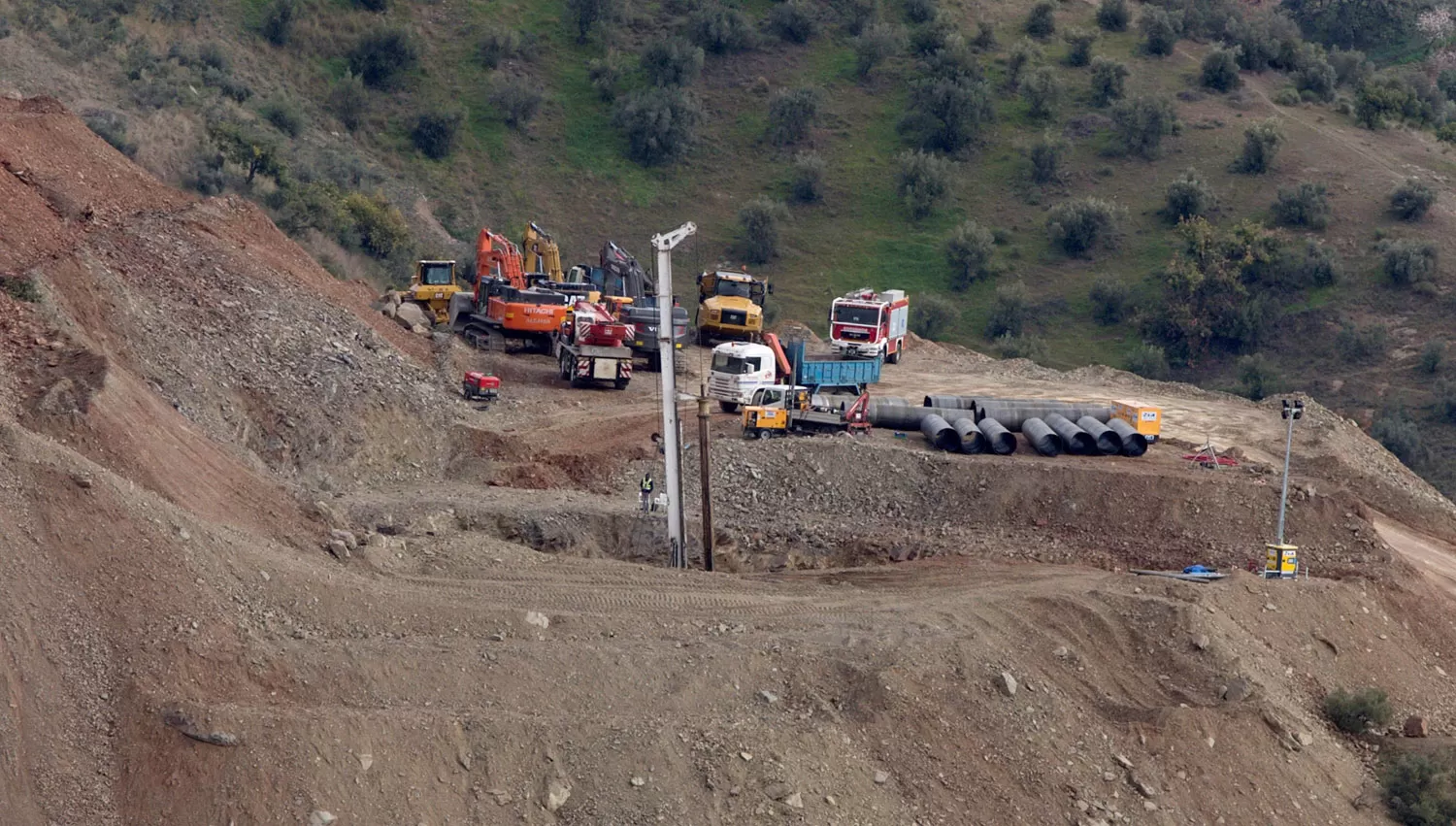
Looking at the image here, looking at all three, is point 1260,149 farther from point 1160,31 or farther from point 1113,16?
point 1113,16

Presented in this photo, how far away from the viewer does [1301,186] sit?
55.8 meters

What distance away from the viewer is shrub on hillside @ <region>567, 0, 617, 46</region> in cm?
6812

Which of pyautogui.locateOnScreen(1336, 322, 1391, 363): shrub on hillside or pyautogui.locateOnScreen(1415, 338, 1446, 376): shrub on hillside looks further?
pyautogui.locateOnScreen(1336, 322, 1391, 363): shrub on hillside

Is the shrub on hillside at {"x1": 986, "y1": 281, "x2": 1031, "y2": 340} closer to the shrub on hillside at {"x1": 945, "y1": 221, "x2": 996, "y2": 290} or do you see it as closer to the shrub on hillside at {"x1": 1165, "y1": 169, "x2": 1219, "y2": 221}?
the shrub on hillside at {"x1": 945, "y1": 221, "x2": 996, "y2": 290}

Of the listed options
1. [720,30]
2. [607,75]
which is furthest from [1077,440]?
[720,30]

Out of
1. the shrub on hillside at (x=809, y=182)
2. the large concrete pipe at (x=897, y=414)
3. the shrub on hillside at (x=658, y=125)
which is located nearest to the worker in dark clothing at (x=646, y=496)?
the large concrete pipe at (x=897, y=414)

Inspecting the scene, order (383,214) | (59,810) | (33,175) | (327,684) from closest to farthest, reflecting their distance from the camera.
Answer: (59,810), (327,684), (33,175), (383,214)

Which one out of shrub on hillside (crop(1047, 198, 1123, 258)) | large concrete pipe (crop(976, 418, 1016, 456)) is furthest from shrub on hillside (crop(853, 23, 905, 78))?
large concrete pipe (crop(976, 418, 1016, 456))

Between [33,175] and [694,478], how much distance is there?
46.5ft

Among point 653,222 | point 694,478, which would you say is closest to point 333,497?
point 694,478

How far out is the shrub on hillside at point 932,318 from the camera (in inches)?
2094

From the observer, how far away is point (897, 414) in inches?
1230

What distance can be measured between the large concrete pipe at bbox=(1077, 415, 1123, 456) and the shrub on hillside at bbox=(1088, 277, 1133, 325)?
24.9 meters

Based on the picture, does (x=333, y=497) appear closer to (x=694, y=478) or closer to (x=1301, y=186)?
(x=694, y=478)
